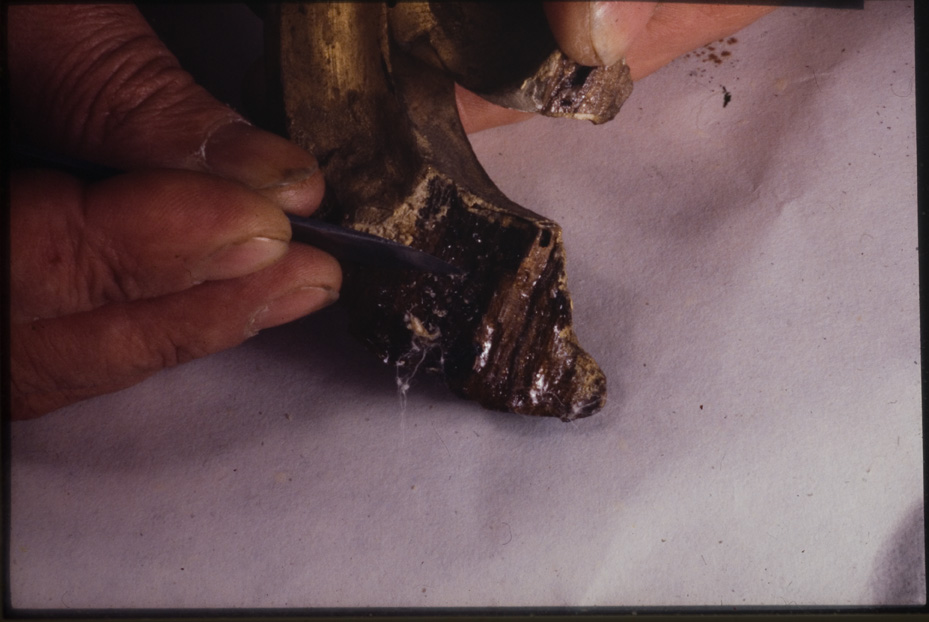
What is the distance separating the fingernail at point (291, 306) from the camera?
1.33 m

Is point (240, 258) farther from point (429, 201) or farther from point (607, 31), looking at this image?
point (607, 31)

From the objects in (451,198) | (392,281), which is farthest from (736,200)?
(392,281)

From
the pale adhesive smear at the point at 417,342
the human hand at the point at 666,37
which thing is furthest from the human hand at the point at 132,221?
the human hand at the point at 666,37

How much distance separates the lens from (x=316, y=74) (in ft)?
4.39

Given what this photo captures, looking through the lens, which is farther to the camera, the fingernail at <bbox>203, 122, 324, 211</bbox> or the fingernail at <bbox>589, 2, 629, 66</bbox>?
the fingernail at <bbox>203, 122, 324, 211</bbox>

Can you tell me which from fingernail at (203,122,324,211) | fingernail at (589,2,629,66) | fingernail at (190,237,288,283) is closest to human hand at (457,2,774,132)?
fingernail at (589,2,629,66)

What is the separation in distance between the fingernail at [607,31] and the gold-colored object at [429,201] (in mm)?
87

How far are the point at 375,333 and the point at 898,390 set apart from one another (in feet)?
3.27

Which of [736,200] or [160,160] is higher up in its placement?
[736,200]

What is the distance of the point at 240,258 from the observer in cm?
118

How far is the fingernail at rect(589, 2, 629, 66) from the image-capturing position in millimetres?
1153

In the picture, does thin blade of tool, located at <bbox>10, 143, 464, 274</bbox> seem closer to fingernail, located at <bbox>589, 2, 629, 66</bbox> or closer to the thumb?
the thumb

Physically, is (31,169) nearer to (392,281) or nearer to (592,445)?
(392,281)

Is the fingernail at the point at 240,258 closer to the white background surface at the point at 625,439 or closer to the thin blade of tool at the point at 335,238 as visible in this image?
the thin blade of tool at the point at 335,238
